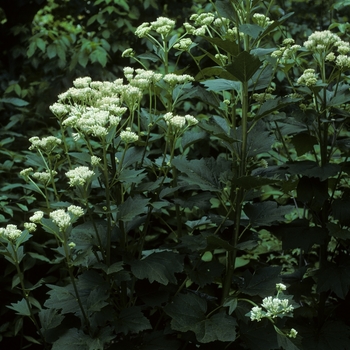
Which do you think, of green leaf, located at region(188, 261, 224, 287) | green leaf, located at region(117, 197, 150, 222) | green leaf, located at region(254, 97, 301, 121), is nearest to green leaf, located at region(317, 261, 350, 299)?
green leaf, located at region(188, 261, 224, 287)

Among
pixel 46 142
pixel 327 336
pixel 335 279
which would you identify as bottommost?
pixel 327 336

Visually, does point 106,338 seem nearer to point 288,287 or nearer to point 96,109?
point 96,109

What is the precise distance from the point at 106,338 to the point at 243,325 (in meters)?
0.47

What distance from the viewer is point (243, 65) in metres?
1.59

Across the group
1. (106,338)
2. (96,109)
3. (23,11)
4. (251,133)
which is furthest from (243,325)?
(23,11)

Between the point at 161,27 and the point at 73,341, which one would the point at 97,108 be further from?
the point at 73,341

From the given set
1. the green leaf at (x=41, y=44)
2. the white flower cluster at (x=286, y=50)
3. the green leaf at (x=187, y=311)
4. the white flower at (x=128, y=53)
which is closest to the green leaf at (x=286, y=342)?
the green leaf at (x=187, y=311)

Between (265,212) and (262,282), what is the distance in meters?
0.25

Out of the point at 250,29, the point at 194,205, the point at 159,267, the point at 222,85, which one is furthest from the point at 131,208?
the point at 250,29

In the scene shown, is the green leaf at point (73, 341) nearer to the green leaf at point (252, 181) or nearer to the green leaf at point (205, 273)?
the green leaf at point (205, 273)

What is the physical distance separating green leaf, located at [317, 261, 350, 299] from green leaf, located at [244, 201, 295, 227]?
32 centimetres

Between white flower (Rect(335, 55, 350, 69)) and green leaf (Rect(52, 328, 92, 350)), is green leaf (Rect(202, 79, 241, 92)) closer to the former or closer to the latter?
white flower (Rect(335, 55, 350, 69))

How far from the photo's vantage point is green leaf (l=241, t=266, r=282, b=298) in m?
1.66

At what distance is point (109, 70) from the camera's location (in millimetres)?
3709
